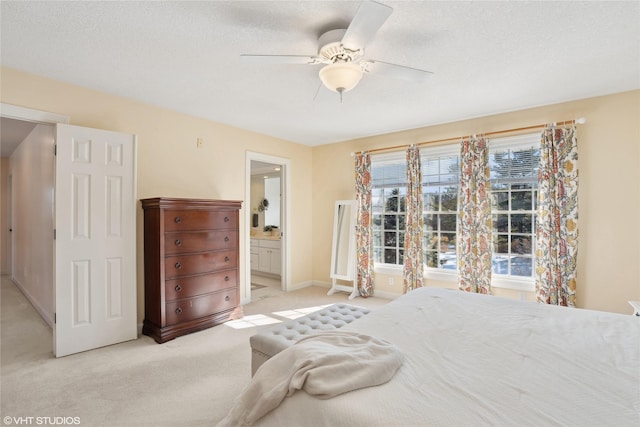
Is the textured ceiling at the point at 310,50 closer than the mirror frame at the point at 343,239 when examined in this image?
Yes

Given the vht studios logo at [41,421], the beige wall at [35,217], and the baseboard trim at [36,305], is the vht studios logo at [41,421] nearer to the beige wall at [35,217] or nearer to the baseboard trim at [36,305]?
the beige wall at [35,217]

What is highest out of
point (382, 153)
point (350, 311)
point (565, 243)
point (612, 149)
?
point (382, 153)

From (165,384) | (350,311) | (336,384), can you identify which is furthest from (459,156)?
(165,384)

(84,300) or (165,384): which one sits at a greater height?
(84,300)

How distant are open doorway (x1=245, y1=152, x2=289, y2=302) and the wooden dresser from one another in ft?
2.63

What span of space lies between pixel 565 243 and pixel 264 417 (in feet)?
12.1

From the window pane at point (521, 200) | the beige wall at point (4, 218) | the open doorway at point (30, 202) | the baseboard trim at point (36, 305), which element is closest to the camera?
the open doorway at point (30, 202)

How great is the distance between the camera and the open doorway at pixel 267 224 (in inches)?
193

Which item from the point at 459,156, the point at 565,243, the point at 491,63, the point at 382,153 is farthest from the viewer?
the point at 382,153

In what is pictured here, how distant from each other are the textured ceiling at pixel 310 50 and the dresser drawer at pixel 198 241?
153 centimetres

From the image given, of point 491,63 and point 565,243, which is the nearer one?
point 491,63

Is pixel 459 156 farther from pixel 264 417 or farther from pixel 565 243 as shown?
pixel 264 417

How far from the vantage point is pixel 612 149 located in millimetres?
3217

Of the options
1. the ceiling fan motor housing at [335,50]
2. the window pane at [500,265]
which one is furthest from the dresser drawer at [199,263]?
the window pane at [500,265]
